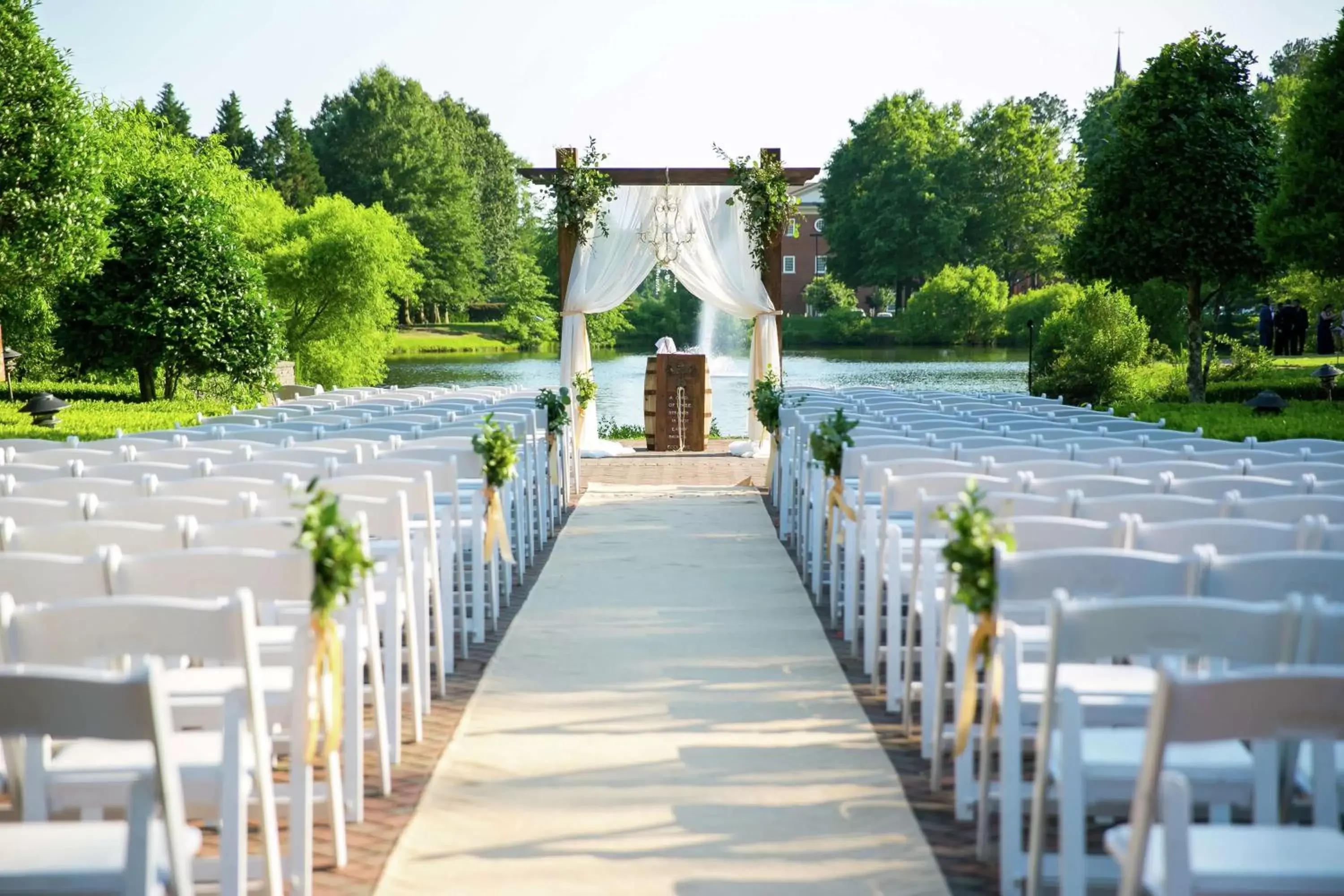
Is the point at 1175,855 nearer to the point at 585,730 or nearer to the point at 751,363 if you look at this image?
the point at 585,730

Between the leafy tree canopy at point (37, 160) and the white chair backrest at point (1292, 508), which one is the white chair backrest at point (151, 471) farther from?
the leafy tree canopy at point (37, 160)

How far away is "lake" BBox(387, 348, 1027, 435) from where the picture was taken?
28094 mm

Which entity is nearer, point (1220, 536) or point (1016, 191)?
point (1220, 536)

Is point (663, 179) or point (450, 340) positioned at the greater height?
point (663, 179)

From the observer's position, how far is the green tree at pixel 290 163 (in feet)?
203

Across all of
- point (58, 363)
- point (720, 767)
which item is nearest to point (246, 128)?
point (58, 363)

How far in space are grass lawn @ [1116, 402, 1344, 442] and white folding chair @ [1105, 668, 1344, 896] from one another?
7389mm

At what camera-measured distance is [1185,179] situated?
15.6 meters

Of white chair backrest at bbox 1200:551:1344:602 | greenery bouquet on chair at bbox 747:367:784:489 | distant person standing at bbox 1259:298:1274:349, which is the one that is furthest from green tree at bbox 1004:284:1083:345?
white chair backrest at bbox 1200:551:1344:602

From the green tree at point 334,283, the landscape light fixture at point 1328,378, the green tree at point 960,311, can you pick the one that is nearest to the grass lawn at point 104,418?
the green tree at point 334,283

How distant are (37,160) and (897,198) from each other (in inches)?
1886

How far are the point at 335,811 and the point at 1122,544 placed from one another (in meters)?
2.74

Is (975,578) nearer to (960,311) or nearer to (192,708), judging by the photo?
(192,708)

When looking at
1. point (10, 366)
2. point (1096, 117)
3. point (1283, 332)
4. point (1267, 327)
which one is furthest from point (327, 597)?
point (1096, 117)
